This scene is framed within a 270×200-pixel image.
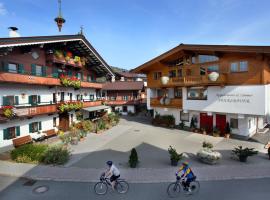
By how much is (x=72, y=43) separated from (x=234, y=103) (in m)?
22.0

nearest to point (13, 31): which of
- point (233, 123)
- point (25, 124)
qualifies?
point (25, 124)

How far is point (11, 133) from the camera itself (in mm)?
17562

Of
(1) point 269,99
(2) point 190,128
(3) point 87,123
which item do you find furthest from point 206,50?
(3) point 87,123

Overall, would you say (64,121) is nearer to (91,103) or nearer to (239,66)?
(91,103)

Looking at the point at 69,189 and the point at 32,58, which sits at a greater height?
the point at 32,58

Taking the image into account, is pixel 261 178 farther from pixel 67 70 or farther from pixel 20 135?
pixel 67 70

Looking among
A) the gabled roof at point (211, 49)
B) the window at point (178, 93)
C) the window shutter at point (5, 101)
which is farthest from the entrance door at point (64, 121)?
the window at point (178, 93)

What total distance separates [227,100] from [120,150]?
13.1 metres

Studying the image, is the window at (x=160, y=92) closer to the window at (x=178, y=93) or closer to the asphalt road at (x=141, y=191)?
the window at (x=178, y=93)

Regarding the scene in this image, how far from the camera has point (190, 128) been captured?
24.5m

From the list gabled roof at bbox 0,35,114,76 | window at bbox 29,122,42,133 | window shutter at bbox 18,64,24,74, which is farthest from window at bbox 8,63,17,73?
window at bbox 29,122,42,133

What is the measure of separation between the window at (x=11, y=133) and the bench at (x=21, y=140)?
2.29 feet

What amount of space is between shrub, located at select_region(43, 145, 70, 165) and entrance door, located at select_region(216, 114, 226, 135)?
58.9 feet

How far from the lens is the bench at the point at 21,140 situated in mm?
16812
